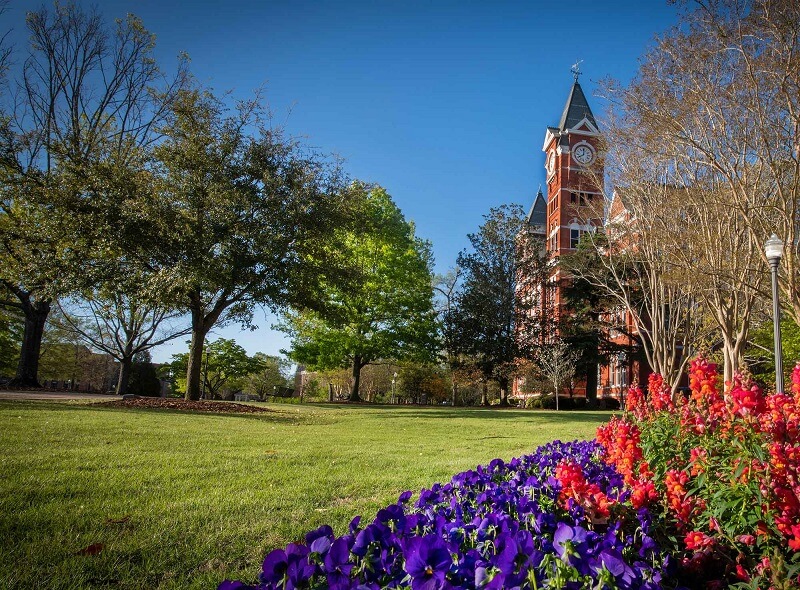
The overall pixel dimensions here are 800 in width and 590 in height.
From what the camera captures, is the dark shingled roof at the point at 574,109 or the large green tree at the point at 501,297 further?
the dark shingled roof at the point at 574,109

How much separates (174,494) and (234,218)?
40.3ft

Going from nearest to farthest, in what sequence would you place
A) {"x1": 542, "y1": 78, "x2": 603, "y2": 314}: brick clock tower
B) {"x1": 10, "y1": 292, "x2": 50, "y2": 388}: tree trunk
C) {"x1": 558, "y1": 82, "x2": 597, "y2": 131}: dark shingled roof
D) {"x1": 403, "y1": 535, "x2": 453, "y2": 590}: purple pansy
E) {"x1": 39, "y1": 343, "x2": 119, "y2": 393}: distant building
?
{"x1": 403, "y1": 535, "x2": 453, "y2": 590}: purple pansy < {"x1": 10, "y1": 292, "x2": 50, "y2": 388}: tree trunk < {"x1": 39, "y1": 343, "x2": 119, "y2": 393}: distant building < {"x1": 542, "y1": 78, "x2": 603, "y2": 314}: brick clock tower < {"x1": 558, "y1": 82, "x2": 597, "y2": 131}: dark shingled roof

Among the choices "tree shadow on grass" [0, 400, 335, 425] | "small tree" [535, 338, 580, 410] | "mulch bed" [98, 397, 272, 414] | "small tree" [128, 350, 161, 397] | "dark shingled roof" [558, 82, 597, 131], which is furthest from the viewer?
"dark shingled roof" [558, 82, 597, 131]

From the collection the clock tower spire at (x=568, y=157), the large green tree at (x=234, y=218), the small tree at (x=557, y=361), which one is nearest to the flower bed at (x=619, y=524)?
the large green tree at (x=234, y=218)

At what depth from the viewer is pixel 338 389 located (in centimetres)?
4553

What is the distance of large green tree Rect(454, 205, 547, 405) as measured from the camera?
34.8 meters

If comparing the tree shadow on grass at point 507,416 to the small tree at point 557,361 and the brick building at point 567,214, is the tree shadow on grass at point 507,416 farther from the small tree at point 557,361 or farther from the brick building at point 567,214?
the brick building at point 567,214

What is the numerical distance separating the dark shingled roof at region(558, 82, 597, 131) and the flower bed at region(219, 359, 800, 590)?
4742 centimetres

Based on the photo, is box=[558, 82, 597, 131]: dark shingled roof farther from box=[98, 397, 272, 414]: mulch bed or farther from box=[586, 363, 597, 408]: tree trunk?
Result: box=[98, 397, 272, 414]: mulch bed

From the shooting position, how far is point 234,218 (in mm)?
15312

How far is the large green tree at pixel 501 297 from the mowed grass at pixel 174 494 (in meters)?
26.6

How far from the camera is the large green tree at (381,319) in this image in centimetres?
2889

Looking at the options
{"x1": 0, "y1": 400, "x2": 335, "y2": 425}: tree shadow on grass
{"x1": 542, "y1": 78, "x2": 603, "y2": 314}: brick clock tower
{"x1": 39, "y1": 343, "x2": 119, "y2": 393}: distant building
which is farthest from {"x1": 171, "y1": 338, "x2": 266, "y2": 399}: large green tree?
{"x1": 542, "y1": 78, "x2": 603, "y2": 314}: brick clock tower

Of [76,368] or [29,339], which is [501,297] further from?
[76,368]
